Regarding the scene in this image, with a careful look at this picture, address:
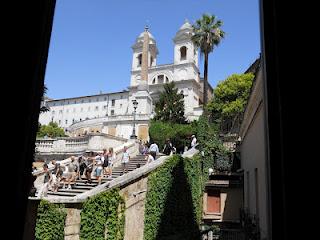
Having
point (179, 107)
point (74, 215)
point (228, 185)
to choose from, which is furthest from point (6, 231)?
point (179, 107)

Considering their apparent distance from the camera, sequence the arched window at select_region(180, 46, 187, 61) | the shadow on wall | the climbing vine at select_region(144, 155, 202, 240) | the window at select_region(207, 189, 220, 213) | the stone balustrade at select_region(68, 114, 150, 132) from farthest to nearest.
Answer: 1. the arched window at select_region(180, 46, 187, 61)
2. the stone balustrade at select_region(68, 114, 150, 132)
3. the window at select_region(207, 189, 220, 213)
4. the shadow on wall
5. the climbing vine at select_region(144, 155, 202, 240)

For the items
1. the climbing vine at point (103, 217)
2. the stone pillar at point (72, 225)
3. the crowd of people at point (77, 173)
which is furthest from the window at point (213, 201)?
the stone pillar at point (72, 225)

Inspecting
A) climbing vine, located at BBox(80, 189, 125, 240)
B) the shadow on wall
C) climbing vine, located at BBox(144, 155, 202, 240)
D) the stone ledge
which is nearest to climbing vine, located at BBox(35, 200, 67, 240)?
the stone ledge

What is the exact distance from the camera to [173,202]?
16.4 meters

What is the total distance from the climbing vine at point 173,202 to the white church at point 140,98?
28.2 metres

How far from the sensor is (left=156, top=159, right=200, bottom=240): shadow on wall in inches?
589

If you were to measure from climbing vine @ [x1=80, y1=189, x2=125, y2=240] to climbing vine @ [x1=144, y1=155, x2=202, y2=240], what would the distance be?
2393 mm

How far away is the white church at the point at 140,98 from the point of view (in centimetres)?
5331

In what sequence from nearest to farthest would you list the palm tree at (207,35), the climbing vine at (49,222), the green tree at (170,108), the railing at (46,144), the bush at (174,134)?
1. the climbing vine at (49,222)
2. the bush at (174,134)
3. the railing at (46,144)
4. the palm tree at (207,35)
5. the green tree at (170,108)

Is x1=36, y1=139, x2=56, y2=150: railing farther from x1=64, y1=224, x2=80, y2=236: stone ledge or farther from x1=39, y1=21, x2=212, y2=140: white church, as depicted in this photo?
x1=64, y1=224, x2=80, y2=236: stone ledge

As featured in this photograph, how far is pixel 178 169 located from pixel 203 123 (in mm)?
7888

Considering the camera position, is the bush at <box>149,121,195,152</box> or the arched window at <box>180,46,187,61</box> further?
the arched window at <box>180,46,187,61</box>

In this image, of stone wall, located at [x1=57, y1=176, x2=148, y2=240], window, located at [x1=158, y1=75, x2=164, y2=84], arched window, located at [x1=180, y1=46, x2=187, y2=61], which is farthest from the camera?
window, located at [x1=158, y1=75, x2=164, y2=84]

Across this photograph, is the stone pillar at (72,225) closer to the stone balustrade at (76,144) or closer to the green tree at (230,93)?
the stone balustrade at (76,144)
